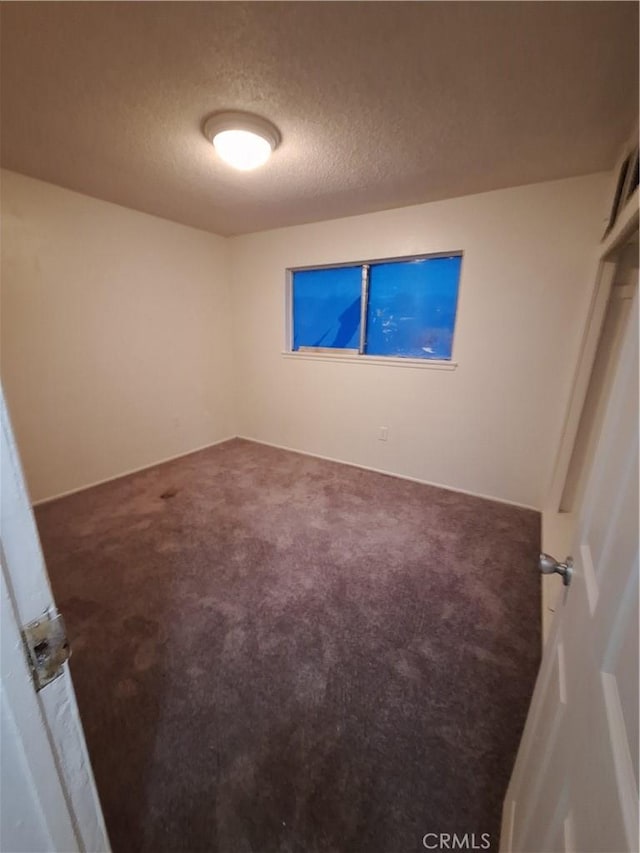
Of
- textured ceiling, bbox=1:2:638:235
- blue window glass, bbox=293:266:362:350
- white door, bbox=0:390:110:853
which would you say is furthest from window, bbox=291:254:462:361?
white door, bbox=0:390:110:853

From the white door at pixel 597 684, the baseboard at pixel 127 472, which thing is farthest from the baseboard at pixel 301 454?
the white door at pixel 597 684

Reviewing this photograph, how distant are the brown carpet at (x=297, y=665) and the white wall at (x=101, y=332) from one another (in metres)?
0.61

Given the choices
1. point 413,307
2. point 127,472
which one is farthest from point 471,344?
point 127,472

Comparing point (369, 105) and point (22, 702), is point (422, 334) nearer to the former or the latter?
point (369, 105)

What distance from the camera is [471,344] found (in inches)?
108

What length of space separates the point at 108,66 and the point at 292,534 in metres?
2.46

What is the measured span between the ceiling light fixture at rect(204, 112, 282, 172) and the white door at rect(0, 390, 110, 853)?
1884 millimetres

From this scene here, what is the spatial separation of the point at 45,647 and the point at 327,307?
136 inches

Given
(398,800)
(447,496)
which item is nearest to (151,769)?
(398,800)

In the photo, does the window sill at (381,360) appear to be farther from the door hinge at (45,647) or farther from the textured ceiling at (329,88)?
the door hinge at (45,647)

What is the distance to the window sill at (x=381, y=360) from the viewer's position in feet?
9.55

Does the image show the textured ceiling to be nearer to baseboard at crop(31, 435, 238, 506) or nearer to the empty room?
the empty room

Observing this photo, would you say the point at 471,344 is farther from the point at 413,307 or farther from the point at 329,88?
the point at 329,88

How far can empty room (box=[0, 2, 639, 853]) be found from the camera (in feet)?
2.14
